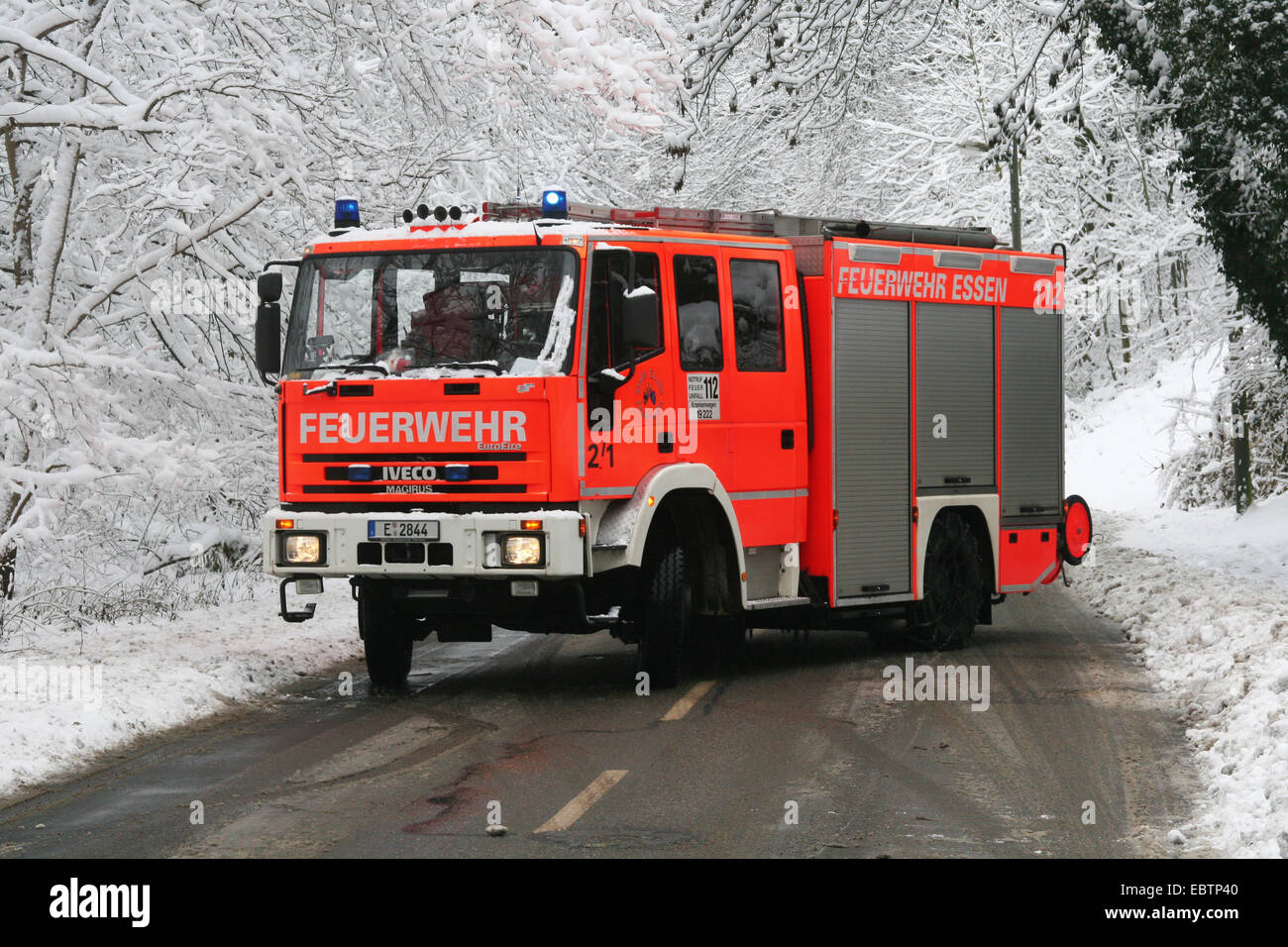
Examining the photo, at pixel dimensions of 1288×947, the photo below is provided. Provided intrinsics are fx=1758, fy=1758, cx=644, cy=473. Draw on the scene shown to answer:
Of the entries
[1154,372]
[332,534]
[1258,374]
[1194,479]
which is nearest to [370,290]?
[332,534]

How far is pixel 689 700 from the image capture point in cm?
1133

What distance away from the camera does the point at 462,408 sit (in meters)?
10.7

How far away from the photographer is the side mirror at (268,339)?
1138 centimetres

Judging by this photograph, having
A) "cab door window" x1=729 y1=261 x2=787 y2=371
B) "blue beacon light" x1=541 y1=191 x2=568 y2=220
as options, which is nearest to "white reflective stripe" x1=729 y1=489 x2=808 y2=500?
"cab door window" x1=729 y1=261 x2=787 y2=371

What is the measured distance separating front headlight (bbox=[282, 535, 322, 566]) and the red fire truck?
12 mm

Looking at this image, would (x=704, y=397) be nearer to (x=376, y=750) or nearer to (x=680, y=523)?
(x=680, y=523)

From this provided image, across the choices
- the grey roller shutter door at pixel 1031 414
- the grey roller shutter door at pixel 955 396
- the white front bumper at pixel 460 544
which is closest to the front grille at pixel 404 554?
the white front bumper at pixel 460 544

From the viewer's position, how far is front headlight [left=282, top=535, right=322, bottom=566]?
1095cm

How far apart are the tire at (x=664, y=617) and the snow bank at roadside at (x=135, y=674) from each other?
2635 mm

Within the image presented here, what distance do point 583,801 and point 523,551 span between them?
8.52 ft

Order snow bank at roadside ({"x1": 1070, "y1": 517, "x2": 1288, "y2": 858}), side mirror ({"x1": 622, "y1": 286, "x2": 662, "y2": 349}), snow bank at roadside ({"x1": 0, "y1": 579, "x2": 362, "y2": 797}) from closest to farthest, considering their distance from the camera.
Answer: snow bank at roadside ({"x1": 1070, "y1": 517, "x2": 1288, "y2": 858}) → snow bank at roadside ({"x1": 0, "y1": 579, "x2": 362, "y2": 797}) → side mirror ({"x1": 622, "y1": 286, "x2": 662, "y2": 349})

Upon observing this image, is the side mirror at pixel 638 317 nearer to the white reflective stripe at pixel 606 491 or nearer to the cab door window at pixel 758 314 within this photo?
the white reflective stripe at pixel 606 491

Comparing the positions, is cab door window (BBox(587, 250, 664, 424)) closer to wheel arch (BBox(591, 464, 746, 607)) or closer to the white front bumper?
wheel arch (BBox(591, 464, 746, 607))

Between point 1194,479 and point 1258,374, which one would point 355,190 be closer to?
point 1258,374
